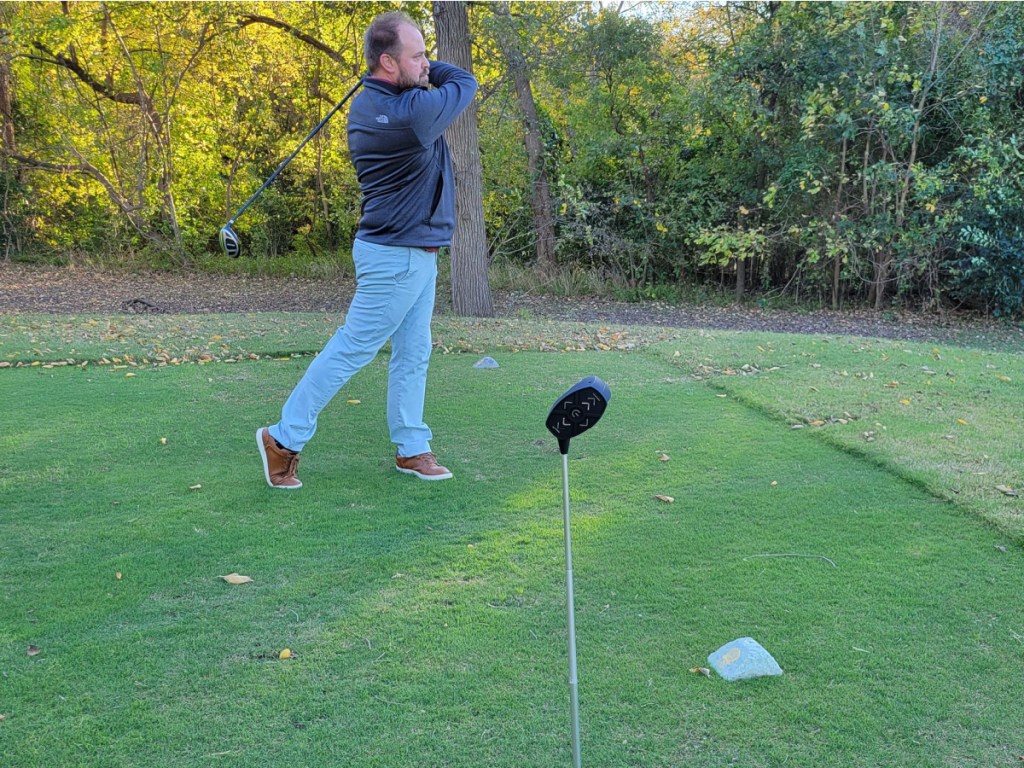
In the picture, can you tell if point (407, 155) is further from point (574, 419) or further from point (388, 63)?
point (574, 419)

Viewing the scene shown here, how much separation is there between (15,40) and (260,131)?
4.56 m

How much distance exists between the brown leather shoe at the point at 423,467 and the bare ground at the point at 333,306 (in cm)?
767

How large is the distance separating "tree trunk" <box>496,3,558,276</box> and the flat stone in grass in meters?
12.7

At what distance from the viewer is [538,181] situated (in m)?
15.0

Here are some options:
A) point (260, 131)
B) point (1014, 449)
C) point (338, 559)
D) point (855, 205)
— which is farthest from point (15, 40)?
point (1014, 449)

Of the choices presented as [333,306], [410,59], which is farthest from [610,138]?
[410,59]

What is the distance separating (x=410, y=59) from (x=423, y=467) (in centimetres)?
188

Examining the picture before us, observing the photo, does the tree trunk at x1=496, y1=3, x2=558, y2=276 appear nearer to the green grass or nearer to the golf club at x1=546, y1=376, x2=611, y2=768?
the green grass

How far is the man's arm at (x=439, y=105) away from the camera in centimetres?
354

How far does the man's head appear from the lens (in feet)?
11.9

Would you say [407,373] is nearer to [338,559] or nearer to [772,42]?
[338,559]

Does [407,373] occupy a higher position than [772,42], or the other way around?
[772,42]

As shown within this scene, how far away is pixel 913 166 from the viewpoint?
11203mm

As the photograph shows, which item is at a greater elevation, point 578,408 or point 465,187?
point 465,187
